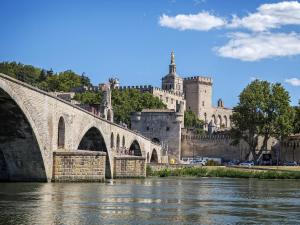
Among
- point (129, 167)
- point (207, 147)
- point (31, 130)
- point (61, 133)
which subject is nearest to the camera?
point (31, 130)

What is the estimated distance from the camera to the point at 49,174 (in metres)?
40.1

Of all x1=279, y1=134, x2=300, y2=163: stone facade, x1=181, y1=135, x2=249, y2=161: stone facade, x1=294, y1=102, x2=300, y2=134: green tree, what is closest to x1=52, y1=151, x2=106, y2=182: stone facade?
x1=279, y1=134, x2=300, y2=163: stone facade

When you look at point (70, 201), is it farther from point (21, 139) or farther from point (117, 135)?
point (117, 135)

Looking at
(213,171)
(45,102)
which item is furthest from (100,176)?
(213,171)

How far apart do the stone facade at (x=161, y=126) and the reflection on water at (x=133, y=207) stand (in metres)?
70.4

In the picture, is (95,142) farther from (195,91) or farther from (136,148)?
(195,91)

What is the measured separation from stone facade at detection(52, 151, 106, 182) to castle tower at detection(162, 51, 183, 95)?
113 metres

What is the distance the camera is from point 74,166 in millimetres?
41469

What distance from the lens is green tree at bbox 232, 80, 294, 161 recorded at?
9219 centimetres

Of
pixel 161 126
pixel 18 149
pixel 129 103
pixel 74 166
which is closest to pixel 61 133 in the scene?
pixel 74 166

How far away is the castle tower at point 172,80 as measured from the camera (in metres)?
158

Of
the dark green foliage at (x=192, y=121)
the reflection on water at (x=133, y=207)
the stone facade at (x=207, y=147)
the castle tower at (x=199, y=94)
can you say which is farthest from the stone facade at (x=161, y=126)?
the reflection on water at (x=133, y=207)

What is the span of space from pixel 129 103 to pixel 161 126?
9.36 meters

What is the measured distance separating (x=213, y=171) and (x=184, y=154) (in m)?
46.1
